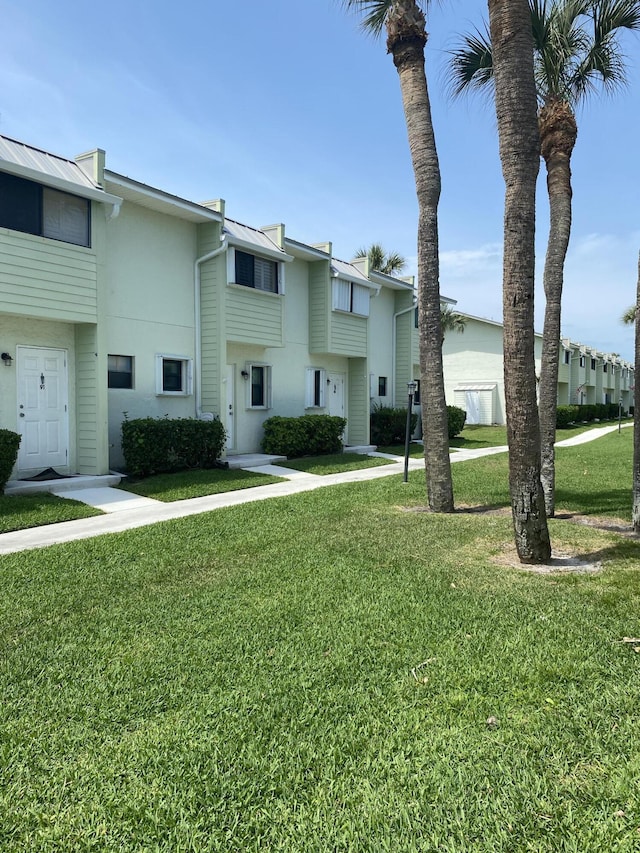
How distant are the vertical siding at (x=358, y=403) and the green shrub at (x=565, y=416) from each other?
63.4 feet

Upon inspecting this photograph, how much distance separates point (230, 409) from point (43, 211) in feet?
21.2

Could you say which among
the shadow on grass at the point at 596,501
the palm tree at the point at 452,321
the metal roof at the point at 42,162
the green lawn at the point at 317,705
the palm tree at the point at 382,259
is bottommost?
the green lawn at the point at 317,705

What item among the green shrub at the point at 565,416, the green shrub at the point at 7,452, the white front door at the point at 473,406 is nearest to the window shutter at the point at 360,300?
the green shrub at the point at 7,452

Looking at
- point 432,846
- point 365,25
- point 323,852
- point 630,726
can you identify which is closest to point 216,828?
point 323,852

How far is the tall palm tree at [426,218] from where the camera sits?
28.5ft

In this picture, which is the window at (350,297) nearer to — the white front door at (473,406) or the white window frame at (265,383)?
the white window frame at (265,383)

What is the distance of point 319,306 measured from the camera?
17.9 metres

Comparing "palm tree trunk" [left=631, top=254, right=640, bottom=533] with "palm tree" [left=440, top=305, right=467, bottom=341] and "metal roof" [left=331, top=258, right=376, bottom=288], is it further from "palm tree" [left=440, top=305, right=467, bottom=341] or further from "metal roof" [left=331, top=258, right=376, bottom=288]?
"palm tree" [left=440, top=305, right=467, bottom=341]

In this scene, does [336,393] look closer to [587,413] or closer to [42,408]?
[42,408]

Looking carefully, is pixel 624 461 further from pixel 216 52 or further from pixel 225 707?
pixel 225 707

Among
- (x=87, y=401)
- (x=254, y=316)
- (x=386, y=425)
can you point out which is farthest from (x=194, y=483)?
(x=386, y=425)

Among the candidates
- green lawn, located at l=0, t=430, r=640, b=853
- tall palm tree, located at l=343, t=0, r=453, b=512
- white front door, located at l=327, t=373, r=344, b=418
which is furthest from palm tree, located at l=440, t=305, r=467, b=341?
green lawn, located at l=0, t=430, r=640, b=853

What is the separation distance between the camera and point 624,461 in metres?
16.2

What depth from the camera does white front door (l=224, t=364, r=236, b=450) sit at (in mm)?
15219
